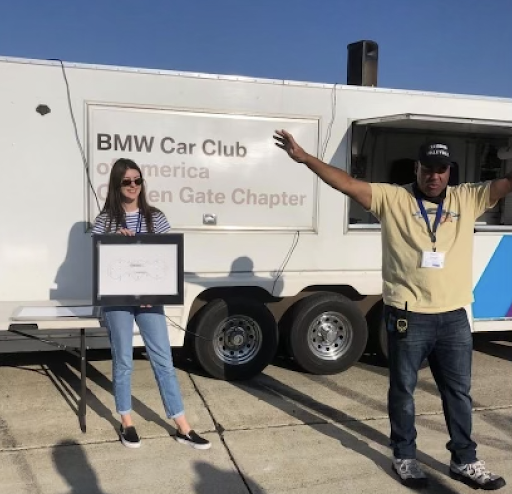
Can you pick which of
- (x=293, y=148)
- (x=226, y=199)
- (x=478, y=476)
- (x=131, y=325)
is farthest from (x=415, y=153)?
(x=131, y=325)

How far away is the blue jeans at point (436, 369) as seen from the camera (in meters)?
3.25

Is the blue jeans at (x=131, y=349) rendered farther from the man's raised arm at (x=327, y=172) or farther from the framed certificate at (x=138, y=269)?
the man's raised arm at (x=327, y=172)

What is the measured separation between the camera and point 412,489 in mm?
3318

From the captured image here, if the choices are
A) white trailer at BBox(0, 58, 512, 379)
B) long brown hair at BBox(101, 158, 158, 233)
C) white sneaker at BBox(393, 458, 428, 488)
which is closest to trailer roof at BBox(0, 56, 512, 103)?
white trailer at BBox(0, 58, 512, 379)

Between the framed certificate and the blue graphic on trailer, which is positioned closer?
the framed certificate

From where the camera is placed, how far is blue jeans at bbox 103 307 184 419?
3672 millimetres

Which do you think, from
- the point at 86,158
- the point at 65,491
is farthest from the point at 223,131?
the point at 65,491

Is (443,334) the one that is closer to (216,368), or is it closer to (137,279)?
(137,279)

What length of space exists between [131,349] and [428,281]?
1.90 m

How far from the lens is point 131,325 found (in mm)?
3715

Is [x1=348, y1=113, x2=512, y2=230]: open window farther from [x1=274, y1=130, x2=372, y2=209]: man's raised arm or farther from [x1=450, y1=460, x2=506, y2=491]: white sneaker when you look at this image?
[x1=450, y1=460, x2=506, y2=491]: white sneaker

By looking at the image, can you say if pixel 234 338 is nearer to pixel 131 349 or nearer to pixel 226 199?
pixel 226 199

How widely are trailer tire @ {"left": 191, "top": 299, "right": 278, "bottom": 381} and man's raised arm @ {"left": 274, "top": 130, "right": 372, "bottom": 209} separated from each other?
6.86ft

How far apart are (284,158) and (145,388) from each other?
234 centimetres
